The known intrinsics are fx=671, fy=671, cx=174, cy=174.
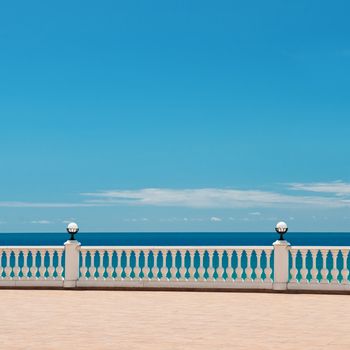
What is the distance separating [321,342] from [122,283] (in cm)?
903

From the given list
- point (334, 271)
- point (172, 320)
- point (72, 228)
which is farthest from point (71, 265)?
point (334, 271)

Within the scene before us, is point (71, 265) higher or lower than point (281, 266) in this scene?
lower

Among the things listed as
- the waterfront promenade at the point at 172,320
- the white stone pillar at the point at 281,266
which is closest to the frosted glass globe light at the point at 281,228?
the white stone pillar at the point at 281,266

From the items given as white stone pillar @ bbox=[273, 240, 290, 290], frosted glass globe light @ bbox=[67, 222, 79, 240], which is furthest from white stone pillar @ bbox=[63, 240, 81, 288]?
white stone pillar @ bbox=[273, 240, 290, 290]

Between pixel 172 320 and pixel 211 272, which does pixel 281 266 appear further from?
pixel 172 320

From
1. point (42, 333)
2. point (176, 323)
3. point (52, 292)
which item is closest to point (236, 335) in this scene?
point (176, 323)

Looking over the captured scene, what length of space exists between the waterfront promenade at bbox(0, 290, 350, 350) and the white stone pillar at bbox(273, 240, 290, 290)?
426 mm

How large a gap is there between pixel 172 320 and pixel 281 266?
19.7 feet

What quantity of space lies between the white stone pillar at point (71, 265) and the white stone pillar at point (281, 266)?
5.42 meters

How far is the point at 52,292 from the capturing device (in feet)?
58.5

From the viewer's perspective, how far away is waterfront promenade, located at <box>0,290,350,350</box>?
9.98m

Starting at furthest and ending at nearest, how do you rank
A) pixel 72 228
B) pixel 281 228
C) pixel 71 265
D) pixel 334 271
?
pixel 72 228 < pixel 71 265 < pixel 281 228 < pixel 334 271

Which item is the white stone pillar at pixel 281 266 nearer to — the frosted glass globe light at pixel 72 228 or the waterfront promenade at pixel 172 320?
the waterfront promenade at pixel 172 320

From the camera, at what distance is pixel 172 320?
12289 mm
